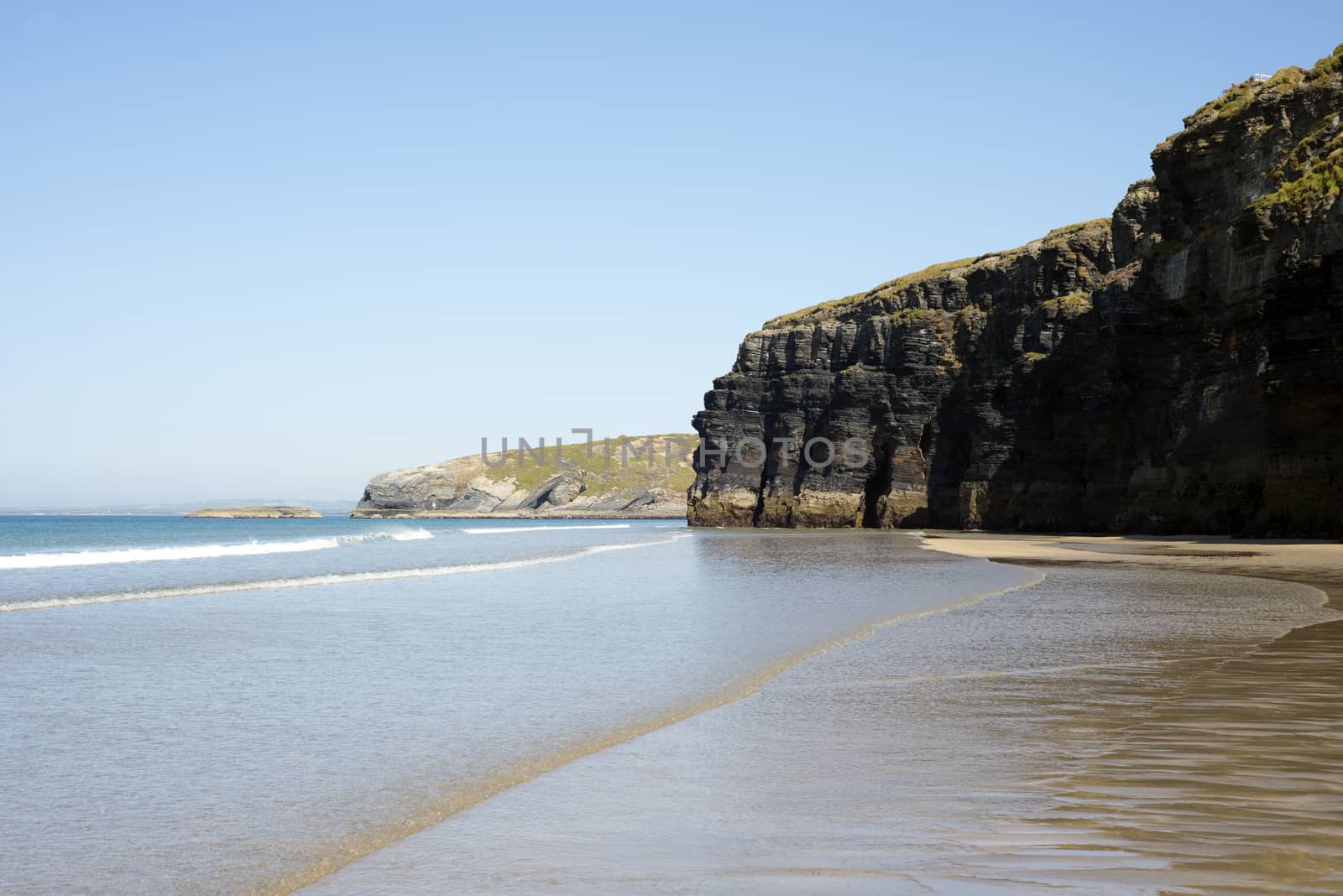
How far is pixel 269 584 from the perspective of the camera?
28781mm

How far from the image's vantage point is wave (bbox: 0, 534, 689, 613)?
920 inches

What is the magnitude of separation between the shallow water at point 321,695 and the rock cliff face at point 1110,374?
789 inches

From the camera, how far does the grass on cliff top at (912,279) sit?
84250mm

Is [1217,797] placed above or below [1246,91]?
below

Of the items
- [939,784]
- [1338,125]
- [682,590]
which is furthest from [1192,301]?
[939,784]

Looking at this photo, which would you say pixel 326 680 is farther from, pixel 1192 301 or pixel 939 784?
pixel 1192 301

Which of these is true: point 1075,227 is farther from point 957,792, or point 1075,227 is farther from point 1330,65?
point 957,792

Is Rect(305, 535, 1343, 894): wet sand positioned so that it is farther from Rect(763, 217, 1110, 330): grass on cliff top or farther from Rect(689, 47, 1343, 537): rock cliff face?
Rect(763, 217, 1110, 330): grass on cliff top

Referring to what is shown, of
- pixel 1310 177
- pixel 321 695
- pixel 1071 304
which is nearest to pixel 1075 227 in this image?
pixel 1071 304

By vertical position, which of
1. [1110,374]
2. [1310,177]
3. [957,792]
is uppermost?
→ [1310,177]

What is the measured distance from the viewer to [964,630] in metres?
17.0

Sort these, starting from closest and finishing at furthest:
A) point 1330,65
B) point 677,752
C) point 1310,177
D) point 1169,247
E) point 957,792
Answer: point 957,792
point 677,752
point 1310,177
point 1330,65
point 1169,247

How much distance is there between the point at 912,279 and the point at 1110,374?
37360 mm

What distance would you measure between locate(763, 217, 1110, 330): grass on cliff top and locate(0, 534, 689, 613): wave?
186ft
